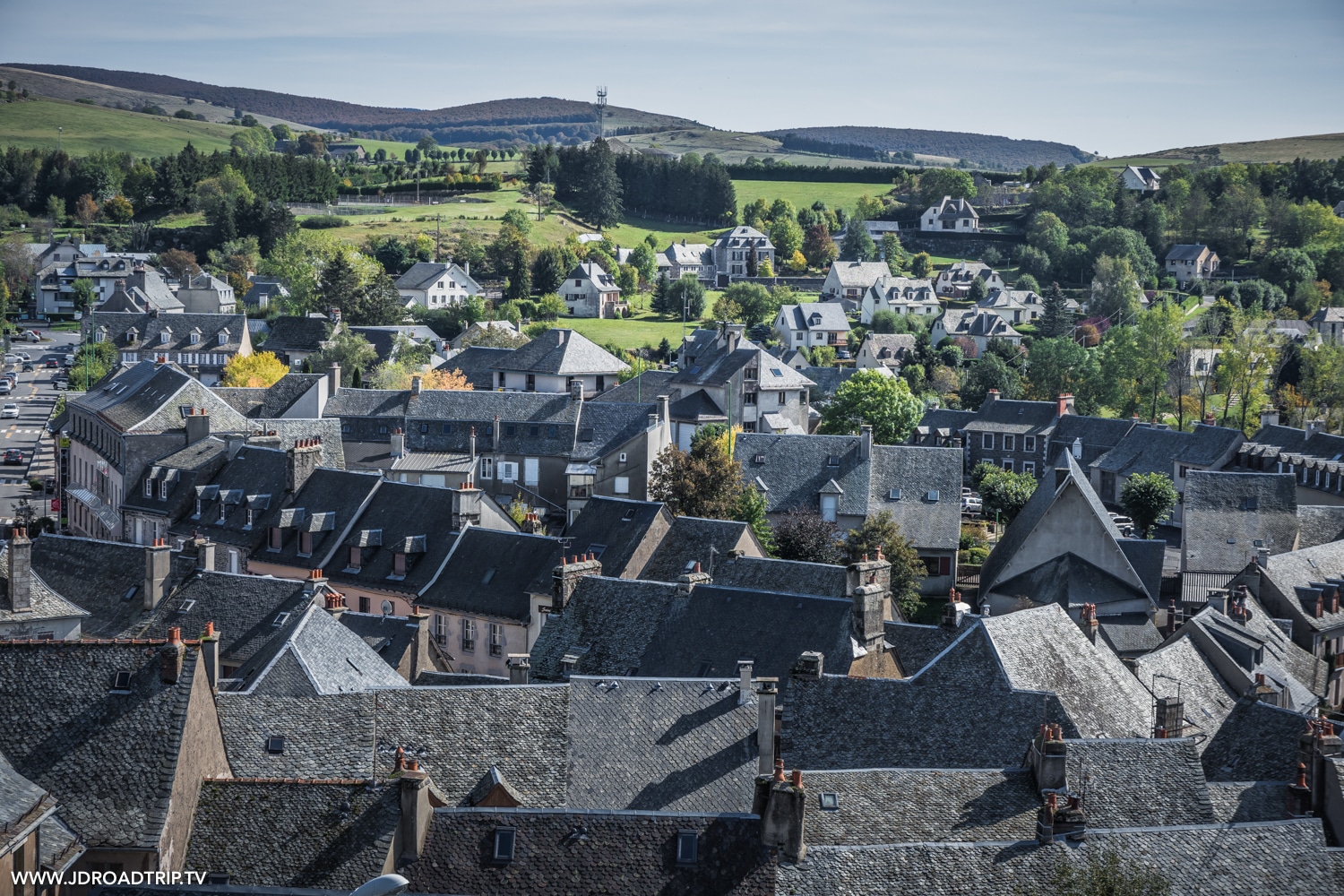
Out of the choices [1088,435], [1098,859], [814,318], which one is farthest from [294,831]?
[814,318]

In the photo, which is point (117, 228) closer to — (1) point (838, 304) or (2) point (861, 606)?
(1) point (838, 304)

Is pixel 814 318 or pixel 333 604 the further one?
pixel 814 318

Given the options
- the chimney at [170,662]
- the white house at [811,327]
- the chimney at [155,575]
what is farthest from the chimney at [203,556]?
the white house at [811,327]

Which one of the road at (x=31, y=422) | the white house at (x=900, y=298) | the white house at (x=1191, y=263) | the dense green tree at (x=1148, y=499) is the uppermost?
the white house at (x=1191, y=263)

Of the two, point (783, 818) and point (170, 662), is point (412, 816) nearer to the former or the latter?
point (170, 662)

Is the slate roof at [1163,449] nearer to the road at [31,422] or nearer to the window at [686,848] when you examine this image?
the road at [31,422]

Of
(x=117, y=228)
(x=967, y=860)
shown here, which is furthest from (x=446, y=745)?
(x=117, y=228)
